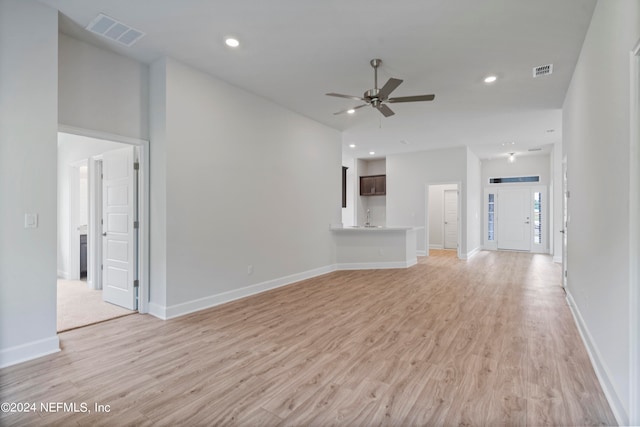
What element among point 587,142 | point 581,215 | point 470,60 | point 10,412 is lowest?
point 10,412

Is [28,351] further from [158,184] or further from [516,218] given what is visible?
[516,218]

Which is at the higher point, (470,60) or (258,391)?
(470,60)

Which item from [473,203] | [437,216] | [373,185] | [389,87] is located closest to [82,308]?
[389,87]

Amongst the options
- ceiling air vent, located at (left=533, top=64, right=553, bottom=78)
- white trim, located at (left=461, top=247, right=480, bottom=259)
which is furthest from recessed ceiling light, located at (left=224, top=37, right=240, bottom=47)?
white trim, located at (left=461, top=247, right=480, bottom=259)

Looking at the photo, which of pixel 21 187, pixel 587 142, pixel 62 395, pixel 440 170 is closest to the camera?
pixel 62 395

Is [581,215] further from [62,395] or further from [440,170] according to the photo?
[440,170]

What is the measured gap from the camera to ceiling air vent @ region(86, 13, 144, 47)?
9.53 ft

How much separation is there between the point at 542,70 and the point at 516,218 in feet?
23.8

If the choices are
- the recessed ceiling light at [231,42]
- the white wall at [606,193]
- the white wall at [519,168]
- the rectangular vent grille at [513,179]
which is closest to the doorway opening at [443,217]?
the white wall at [519,168]

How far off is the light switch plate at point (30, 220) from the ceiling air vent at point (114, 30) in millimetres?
1873

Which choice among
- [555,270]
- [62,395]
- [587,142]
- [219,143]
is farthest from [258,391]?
[555,270]

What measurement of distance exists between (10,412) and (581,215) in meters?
5.01

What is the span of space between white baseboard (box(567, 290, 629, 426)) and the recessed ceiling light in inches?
165

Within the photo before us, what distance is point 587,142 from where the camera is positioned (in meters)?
2.96
